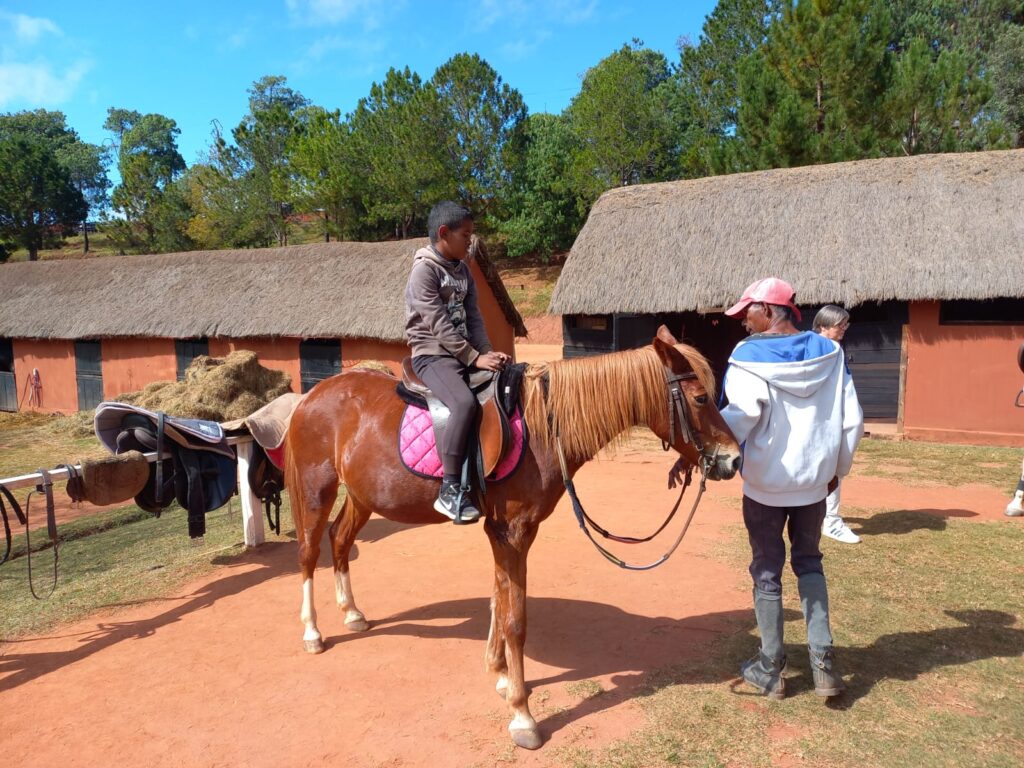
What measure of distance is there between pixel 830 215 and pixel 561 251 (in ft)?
84.3

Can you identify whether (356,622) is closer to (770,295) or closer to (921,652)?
(770,295)

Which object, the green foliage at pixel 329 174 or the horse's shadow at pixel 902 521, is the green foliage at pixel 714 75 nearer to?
the green foliage at pixel 329 174

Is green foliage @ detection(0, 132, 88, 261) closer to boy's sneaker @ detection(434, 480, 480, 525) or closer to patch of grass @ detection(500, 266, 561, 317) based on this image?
patch of grass @ detection(500, 266, 561, 317)

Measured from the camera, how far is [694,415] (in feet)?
9.95

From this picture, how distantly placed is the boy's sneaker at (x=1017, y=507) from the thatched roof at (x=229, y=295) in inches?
418

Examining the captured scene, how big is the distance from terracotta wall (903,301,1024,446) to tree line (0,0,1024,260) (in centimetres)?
1091

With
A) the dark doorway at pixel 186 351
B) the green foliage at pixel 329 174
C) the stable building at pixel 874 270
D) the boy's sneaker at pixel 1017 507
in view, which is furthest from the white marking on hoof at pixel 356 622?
the green foliage at pixel 329 174

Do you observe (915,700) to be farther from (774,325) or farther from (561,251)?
(561,251)

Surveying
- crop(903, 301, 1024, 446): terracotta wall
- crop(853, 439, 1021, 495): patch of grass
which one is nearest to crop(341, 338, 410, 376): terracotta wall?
crop(853, 439, 1021, 495): patch of grass

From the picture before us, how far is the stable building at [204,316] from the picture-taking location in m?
14.9

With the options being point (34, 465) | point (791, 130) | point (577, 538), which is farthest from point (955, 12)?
point (34, 465)

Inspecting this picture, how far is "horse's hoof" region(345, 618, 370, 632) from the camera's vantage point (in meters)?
4.26

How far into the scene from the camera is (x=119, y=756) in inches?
118

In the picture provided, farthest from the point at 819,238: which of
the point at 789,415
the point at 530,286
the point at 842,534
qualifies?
the point at 530,286
